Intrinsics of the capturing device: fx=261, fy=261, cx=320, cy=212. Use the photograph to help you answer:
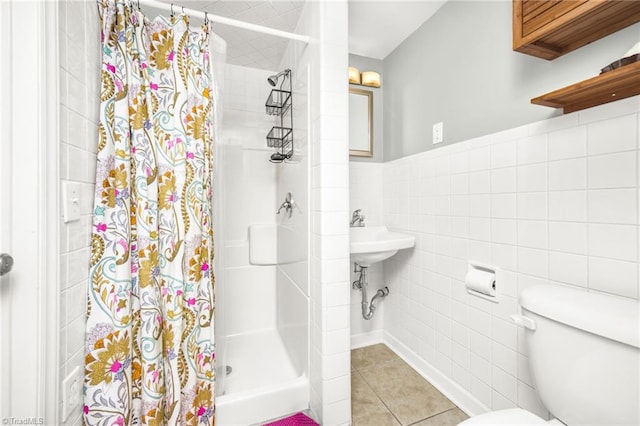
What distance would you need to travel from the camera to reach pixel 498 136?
3.92 ft

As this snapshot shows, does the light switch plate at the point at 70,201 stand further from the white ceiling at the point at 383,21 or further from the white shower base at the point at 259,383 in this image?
the white ceiling at the point at 383,21

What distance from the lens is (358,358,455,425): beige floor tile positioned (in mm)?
1344

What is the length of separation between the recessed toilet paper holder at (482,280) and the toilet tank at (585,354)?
12.1 inches

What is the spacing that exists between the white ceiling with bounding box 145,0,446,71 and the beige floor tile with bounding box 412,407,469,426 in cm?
223

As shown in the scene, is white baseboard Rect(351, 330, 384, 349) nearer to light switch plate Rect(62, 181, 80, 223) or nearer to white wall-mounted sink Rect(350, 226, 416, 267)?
white wall-mounted sink Rect(350, 226, 416, 267)

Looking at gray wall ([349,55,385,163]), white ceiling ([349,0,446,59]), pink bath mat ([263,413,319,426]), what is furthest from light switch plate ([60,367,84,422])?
white ceiling ([349,0,446,59])

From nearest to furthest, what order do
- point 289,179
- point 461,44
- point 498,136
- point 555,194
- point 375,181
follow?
point 555,194 < point 498,136 < point 461,44 < point 289,179 < point 375,181

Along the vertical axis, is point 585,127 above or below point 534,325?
above

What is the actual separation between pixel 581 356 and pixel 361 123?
1702mm

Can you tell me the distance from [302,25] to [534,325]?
171cm

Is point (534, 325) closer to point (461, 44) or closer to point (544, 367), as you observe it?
point (544, 367)

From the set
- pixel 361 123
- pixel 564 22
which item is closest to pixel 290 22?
pixel 361 123

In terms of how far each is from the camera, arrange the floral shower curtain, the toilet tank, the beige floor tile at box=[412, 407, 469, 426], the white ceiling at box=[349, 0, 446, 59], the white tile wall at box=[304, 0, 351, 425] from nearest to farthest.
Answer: the toilet tank, the floral shower curtain, the white tile wall at box=[304, 0, 351, 425], the beige floor tile at box=[412, 407, 469, 426], the white ceiling at box=[349, 0, 446, 59]

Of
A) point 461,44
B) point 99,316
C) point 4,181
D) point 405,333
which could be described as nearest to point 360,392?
point 405,333
